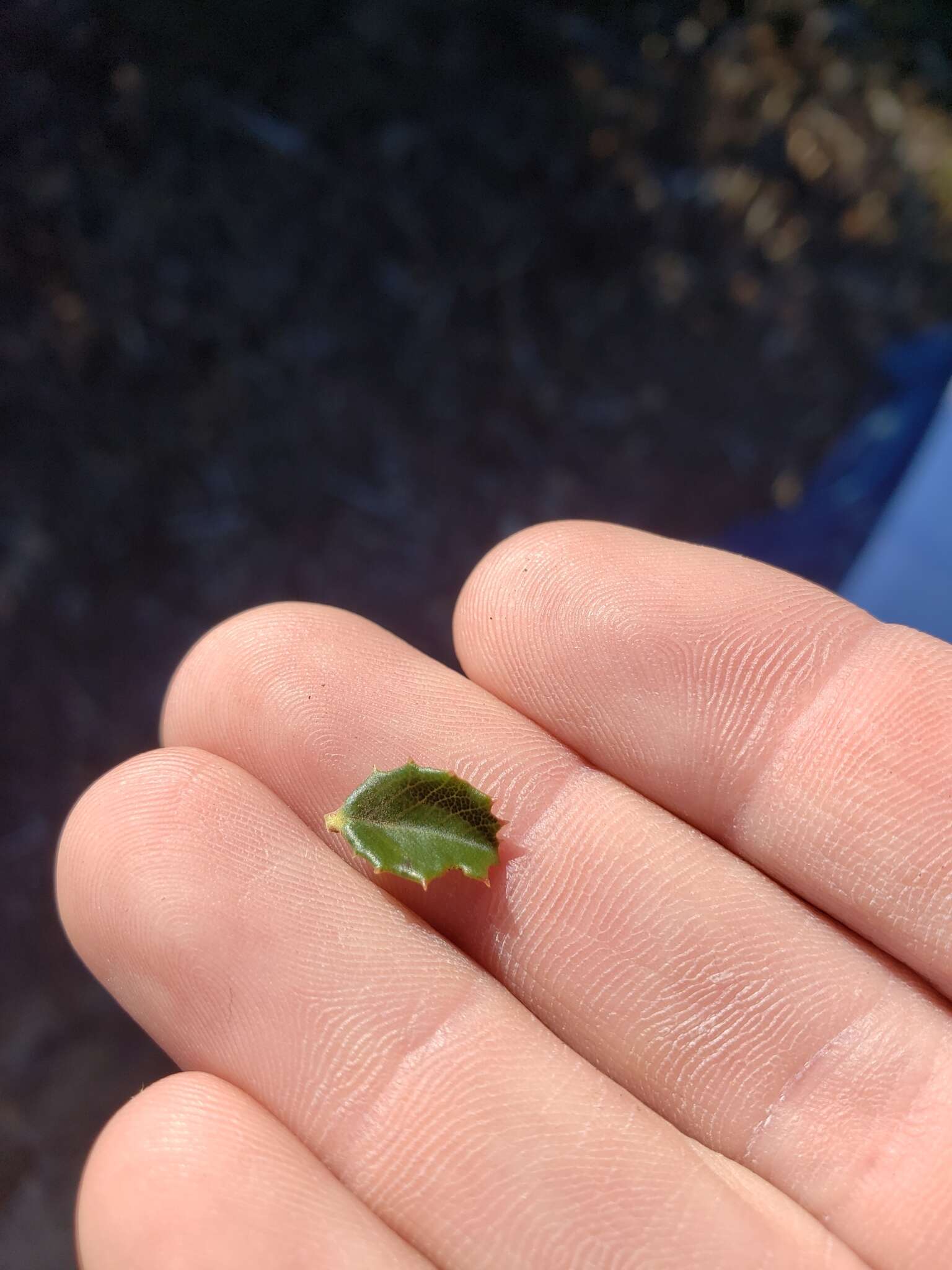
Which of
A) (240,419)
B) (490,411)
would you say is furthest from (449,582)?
(240,419)

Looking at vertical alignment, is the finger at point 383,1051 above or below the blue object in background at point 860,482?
below

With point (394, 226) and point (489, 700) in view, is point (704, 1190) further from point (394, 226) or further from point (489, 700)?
point (394, 226)

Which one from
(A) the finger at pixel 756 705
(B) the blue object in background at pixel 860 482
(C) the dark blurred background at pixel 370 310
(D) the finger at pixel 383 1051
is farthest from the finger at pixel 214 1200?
(B) the blue object in background at pixel 860 482

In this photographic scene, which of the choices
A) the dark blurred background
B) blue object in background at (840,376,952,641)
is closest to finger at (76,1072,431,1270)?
the dark blurred background

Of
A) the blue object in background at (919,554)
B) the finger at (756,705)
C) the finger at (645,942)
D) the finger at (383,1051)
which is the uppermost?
the blue object in background at (919,554)

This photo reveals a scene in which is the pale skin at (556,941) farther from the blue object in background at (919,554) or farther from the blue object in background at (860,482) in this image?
the blue object in background at (860,482)

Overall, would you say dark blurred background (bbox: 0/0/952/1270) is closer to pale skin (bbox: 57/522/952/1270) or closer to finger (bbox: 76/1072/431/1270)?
pale skin (bbox: 57/522/952/1270)
